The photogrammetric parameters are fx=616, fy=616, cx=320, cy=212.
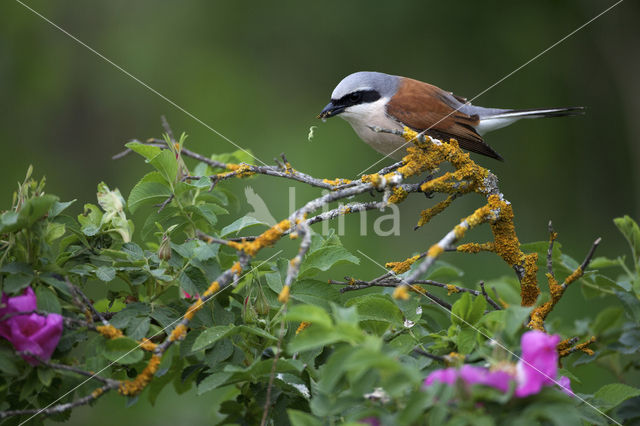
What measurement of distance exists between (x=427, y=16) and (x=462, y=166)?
3565 millimetres

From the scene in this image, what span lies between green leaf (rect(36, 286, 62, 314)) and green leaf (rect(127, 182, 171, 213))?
398 mm

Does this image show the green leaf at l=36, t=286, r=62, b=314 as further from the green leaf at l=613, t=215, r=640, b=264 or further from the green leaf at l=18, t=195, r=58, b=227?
the green leaf at l=613, t=215, r=640, b=264

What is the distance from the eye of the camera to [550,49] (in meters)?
5.07

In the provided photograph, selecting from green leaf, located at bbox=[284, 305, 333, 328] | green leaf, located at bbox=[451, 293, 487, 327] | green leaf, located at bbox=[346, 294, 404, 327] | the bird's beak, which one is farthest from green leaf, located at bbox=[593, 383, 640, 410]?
the bird's beak

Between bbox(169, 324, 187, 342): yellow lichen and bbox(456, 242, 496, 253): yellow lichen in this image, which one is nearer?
bbox(169, 324, 187, 342): yellow lichen

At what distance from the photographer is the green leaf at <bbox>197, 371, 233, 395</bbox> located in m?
1.15

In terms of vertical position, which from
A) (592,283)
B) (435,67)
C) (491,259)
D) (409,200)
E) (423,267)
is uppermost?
(435,67)

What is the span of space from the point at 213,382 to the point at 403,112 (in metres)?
2.18

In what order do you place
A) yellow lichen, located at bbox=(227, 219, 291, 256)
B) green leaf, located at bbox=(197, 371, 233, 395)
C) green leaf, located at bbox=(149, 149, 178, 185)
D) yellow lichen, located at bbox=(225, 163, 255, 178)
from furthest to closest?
yellow lichen, located at bbox=(225, 163, 255, 178) → green leaf, located at bbox=(149, 149, 178, 185) → yellow lichen, located at bbox=(227, 219, 291, 256) → green leaf, located at bbox=(197, 371, 233, 395)

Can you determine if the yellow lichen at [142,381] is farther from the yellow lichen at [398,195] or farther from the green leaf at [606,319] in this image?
the green leaf at [606,319]

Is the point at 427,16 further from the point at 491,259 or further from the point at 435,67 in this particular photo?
the point at 491,259

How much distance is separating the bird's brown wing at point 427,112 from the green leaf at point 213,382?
205cm

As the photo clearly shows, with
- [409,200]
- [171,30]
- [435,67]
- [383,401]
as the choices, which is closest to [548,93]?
[435,67]

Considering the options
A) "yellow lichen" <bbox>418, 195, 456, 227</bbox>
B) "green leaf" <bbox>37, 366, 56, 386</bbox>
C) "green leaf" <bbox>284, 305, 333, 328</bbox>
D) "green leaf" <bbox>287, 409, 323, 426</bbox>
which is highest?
"yellow lichen" <bbox>418, 195, 456, 227</bbox>
